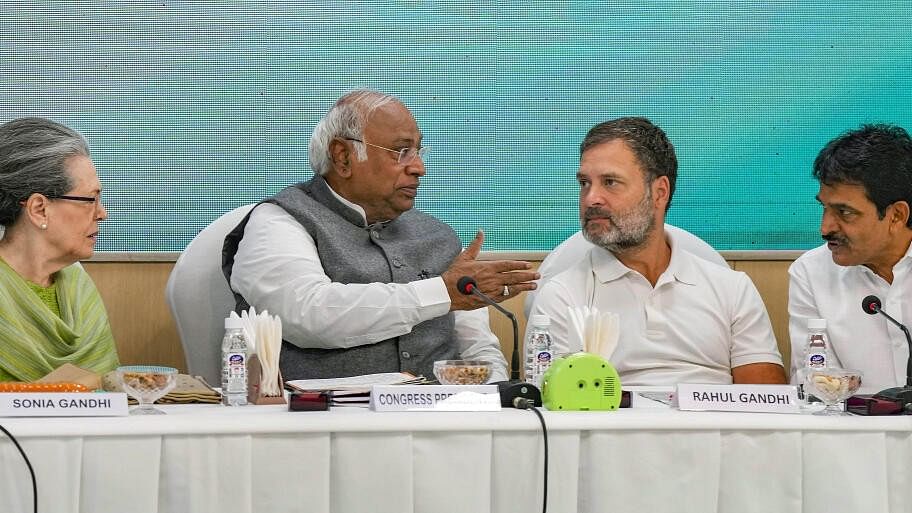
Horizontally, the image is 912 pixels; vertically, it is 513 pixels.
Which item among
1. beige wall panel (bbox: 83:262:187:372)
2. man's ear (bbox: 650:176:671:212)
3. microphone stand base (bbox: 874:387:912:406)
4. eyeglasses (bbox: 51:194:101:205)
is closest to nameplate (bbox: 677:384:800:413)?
microphone stand base (bbox: 874:387:912:406)

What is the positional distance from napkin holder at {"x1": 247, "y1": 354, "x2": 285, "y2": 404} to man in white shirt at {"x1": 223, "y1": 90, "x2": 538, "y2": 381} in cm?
52

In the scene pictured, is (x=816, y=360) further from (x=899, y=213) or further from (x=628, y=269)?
(x=899, y=213)

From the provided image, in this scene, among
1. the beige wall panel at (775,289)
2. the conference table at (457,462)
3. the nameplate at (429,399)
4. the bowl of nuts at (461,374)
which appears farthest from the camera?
the beige wall panel at (775,289)

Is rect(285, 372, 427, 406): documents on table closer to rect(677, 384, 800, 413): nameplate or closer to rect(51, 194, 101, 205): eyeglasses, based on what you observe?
rect(677, 384, 800, 413): nameplate

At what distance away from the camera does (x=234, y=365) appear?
192 cm

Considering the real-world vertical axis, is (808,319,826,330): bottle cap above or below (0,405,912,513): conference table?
above

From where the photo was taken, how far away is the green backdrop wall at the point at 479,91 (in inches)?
123

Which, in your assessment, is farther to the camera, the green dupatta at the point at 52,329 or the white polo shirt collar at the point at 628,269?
the white polo shirt collar at the point at 628,269

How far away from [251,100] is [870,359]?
5.97 feet

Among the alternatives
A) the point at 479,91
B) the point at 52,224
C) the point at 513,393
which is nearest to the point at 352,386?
the point at 513,393

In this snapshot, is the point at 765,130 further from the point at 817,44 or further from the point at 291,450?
the point at 291,450

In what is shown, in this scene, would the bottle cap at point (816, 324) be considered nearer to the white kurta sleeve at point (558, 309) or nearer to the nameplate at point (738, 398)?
the nameplate at point (738, 398)

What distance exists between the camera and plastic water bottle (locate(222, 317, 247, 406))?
1.89 meters

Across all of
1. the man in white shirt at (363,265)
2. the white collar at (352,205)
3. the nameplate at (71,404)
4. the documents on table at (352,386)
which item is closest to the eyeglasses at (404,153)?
the man in white shirt at (363,265)
